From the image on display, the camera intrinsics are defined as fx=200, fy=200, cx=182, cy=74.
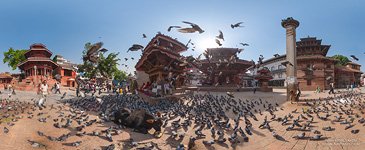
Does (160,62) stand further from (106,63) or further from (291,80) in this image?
(106,63)

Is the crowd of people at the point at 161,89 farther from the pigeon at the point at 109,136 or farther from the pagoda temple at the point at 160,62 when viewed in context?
the pigeon at the point at 109,136

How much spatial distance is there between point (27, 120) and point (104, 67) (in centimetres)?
3590

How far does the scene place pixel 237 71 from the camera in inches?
1212

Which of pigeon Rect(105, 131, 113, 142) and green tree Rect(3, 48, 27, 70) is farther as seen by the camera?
green tree Rect(3, 48, 27, 70)

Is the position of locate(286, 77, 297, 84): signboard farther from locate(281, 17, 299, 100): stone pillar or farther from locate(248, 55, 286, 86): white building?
locate(248, 55, 286, 86): white building

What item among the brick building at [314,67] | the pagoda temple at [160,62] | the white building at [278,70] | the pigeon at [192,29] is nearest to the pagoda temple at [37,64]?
the pagoda temple at [160,62]

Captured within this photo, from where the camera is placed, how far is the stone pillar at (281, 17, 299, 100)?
13703 millimetres

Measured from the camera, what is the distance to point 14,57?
1908 inches

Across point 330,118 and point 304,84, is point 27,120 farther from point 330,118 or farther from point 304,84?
point 304,84

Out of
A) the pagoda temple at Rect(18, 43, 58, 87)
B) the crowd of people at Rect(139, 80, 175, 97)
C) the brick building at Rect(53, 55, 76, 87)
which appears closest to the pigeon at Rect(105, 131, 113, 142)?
the crowd of people at Rect(139, 80, 175, 97)

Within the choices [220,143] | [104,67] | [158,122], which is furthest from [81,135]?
[104,67]

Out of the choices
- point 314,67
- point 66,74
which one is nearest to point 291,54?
point 314,67

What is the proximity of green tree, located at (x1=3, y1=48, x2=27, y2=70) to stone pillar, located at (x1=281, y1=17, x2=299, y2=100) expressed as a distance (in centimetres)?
5660

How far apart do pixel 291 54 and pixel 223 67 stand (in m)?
16.8
